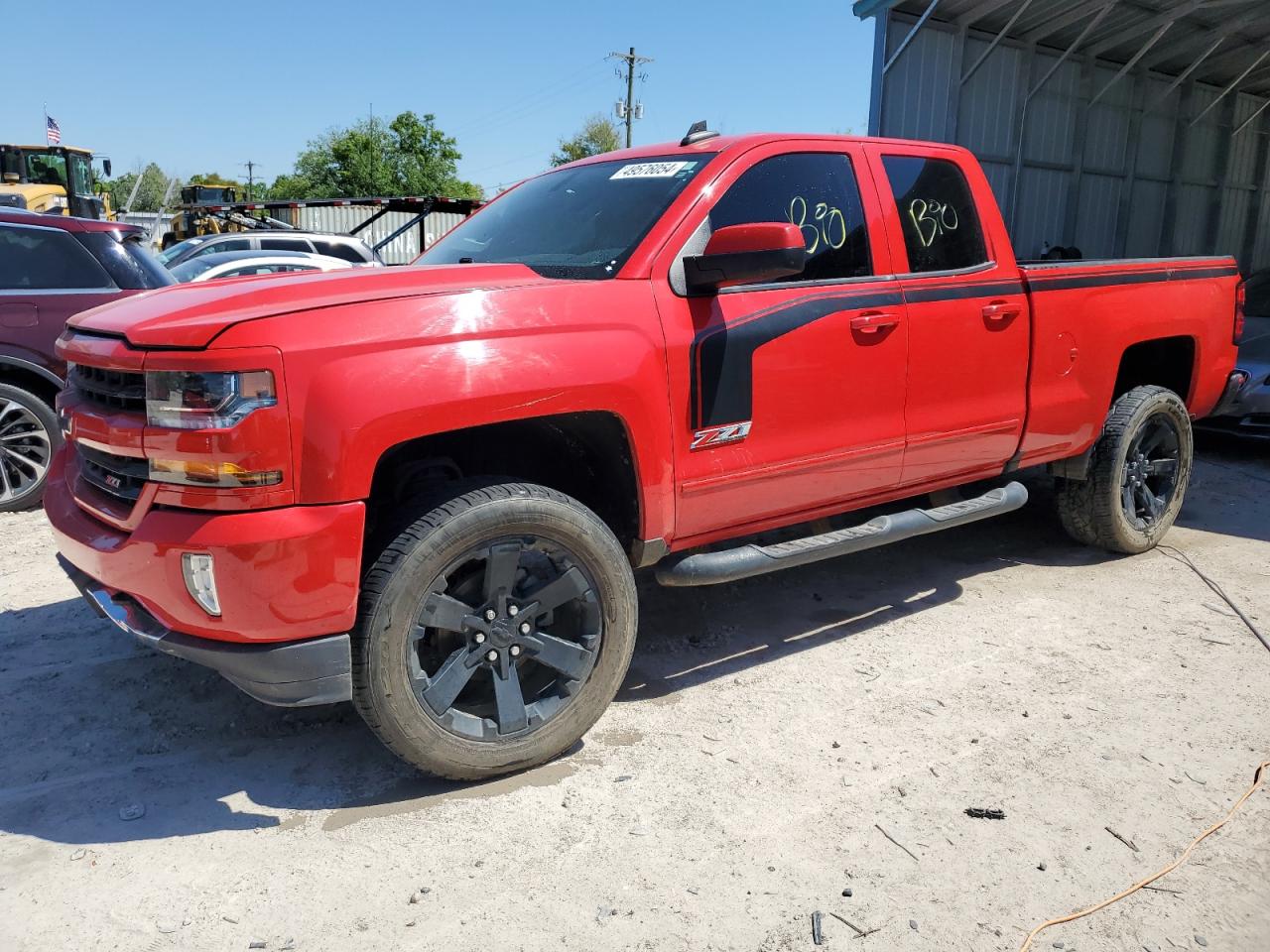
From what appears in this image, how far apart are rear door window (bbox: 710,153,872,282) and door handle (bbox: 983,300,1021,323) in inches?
26.9

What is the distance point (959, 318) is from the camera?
13.2ft

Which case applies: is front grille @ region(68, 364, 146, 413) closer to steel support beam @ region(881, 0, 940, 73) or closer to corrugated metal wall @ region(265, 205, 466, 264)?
steel support beam @ region(881, 0, 940, 73)

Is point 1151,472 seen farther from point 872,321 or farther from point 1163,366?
point 872,321

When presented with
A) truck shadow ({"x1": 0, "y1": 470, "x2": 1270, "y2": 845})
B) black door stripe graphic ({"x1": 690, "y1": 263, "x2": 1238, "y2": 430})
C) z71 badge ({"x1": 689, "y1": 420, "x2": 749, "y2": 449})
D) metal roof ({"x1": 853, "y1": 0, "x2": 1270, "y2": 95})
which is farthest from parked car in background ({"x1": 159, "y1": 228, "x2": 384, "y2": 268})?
z71 badge ({"x1": 689, "y1": 420, "x2": 749, "y2": 449})

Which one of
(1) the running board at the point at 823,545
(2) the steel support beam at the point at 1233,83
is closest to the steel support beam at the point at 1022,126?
(2) the steel support beam at the point at 1233,83

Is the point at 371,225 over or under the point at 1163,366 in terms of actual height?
over

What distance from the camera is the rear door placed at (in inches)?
155

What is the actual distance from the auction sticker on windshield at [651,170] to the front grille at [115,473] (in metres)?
2.01

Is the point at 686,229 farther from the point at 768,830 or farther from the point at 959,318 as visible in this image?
the point at 768,830

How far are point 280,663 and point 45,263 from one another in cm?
484

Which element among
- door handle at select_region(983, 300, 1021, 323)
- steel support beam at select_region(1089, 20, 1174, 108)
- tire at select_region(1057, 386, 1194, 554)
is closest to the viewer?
door handle at select_region(983, 300, 1021, 323)

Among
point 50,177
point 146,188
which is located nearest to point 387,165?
point 146,188

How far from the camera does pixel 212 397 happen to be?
249 centimetres

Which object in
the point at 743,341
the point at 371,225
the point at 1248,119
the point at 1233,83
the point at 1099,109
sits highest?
the point at 1233,83
